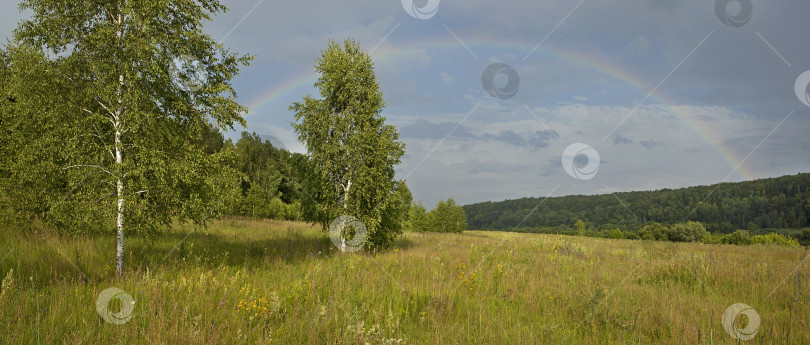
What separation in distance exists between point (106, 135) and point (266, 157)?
55.5 metres

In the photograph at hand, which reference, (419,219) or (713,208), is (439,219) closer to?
(419,219)

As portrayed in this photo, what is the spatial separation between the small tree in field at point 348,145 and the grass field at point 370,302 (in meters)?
2.93

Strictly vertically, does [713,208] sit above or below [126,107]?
below

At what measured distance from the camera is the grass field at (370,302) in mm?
4266

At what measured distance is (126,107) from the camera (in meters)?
7.22

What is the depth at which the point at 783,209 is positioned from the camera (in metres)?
93.9

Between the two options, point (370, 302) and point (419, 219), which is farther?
point (419, 219)

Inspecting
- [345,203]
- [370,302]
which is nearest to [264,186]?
[345,203]

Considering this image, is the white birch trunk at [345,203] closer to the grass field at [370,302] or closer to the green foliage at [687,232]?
the grass field at [370,302]

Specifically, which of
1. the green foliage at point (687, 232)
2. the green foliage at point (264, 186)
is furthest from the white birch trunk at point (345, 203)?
the green foliage at point (687, 232)

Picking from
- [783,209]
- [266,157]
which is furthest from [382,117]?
[783,209]

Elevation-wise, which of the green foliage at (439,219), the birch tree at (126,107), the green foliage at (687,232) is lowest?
the green foliage at (687,232)

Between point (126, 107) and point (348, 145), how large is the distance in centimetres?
703

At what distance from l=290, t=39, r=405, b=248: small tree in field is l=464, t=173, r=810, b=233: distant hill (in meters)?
90.6
